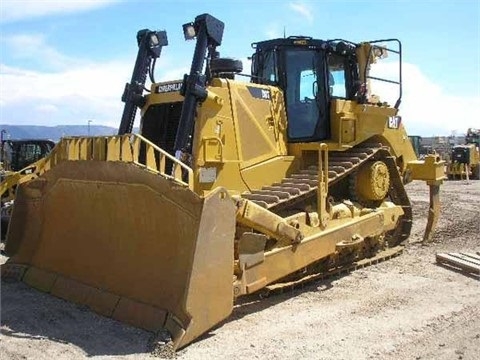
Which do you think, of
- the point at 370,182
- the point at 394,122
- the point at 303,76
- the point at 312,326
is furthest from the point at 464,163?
the point at 312,326

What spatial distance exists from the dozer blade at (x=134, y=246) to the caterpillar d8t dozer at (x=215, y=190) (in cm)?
1

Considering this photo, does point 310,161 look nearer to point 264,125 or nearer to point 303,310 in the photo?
point 264,125

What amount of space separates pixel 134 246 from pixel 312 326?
5.82 ft

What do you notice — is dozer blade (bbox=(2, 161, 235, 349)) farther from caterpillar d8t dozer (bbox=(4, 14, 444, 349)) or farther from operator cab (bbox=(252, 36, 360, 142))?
operator cab (bbox=(252, 36, 360, 142))

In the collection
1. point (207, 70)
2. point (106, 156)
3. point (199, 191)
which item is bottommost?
point (199, 191)

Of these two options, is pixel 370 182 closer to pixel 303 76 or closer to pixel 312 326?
pixel 303 76

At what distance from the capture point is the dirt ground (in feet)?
15.0

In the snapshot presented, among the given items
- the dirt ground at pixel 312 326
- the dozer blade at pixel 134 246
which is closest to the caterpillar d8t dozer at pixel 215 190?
the dozer blade at pixel 134 246

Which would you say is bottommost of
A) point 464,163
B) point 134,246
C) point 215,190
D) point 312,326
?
point 312,326

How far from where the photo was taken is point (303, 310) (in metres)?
5.76

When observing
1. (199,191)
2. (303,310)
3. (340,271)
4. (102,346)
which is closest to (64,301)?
(102,346)

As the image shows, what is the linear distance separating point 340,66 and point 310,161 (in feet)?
5.11

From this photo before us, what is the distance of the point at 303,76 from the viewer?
25.2 ft

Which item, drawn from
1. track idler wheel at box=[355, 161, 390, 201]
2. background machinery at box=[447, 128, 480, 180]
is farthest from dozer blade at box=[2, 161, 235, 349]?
background machinery at box=[447, 128, 480, 180]
